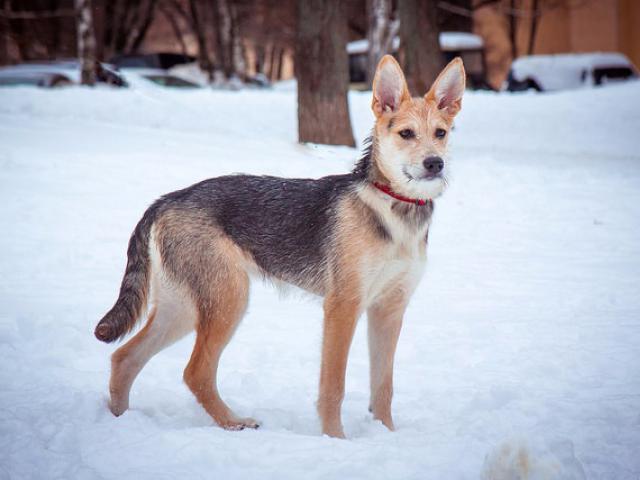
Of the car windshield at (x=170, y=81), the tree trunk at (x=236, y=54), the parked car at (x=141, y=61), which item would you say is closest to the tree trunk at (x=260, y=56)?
the tree trunk at (x=236, y=54)

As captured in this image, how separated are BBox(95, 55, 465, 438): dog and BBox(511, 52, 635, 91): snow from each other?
836 inches

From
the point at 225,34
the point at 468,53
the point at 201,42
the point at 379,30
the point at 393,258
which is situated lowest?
the point at 393,258

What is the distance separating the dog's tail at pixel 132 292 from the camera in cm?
449

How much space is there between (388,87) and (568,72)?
854 inches

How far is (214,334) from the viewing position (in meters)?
4.52

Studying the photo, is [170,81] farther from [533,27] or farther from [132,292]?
[132,292]

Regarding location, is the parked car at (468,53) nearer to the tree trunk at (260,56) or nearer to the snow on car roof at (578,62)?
the snow on car roof at (578,62)

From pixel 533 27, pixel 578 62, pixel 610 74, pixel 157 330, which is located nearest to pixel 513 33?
pixel 533 27

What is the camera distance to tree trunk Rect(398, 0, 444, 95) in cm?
1591

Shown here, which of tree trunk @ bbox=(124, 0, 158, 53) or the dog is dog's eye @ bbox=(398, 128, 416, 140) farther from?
tree trunk @ bbox=(124, 0, 158, 53)

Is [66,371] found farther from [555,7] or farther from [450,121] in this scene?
[555,7]

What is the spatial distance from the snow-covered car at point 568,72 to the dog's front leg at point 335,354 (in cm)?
2185

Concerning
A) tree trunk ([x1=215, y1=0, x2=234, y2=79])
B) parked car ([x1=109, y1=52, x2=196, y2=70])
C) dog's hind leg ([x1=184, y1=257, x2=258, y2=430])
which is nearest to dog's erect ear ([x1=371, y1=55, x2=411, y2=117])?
dog's hind leg ([x1=184, y1=257, x2=258, y2=430])

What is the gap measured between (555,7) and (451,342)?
34361 millimetres
